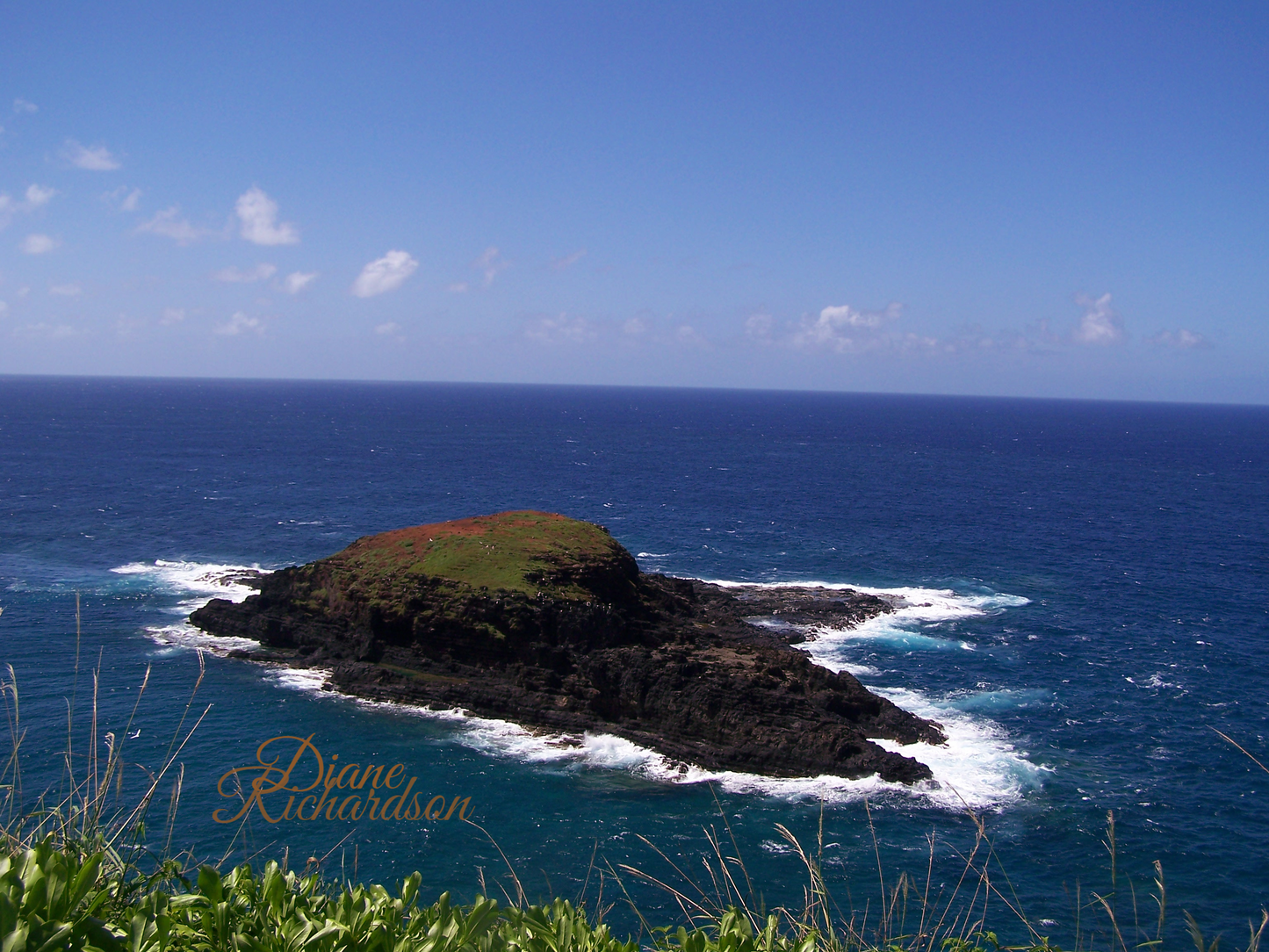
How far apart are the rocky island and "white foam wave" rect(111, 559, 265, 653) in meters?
1.26

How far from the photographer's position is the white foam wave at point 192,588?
50.6 metres

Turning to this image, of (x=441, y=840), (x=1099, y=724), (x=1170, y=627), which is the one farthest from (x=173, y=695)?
(x=1170, y=627)

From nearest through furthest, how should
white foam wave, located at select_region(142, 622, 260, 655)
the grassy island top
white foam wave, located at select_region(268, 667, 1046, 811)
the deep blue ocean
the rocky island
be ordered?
the deep blue ocean
white foam wave, located at select_region(268, 667, 1046, 811)
the rocky island
the grassy island top
white foam wave, located at select_region(142, 622, 260, 655)

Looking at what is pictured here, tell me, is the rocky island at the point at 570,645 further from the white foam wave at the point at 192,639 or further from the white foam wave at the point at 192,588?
the white foam wave at the point at 192,588

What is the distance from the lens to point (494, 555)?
168 ft

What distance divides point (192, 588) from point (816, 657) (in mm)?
42454

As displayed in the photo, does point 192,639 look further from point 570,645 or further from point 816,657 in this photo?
point 816,657

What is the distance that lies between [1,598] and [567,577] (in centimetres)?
3652

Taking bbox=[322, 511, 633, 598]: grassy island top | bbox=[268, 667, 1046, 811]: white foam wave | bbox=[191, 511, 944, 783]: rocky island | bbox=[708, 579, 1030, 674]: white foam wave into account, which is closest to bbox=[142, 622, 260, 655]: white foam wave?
bbox=[191, 511, 944, 783]: rocky island

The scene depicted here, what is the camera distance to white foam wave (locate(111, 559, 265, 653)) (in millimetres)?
50625

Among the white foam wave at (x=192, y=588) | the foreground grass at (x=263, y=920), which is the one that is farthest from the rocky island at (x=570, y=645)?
the foreground grass at (x=263, y=920)

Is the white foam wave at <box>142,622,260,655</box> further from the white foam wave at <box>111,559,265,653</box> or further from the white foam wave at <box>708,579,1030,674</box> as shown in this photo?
the white foam wave at <box>708,579,1030,674</box>

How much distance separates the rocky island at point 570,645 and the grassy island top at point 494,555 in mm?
118

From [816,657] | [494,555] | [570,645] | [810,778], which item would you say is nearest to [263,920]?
[810,778]
